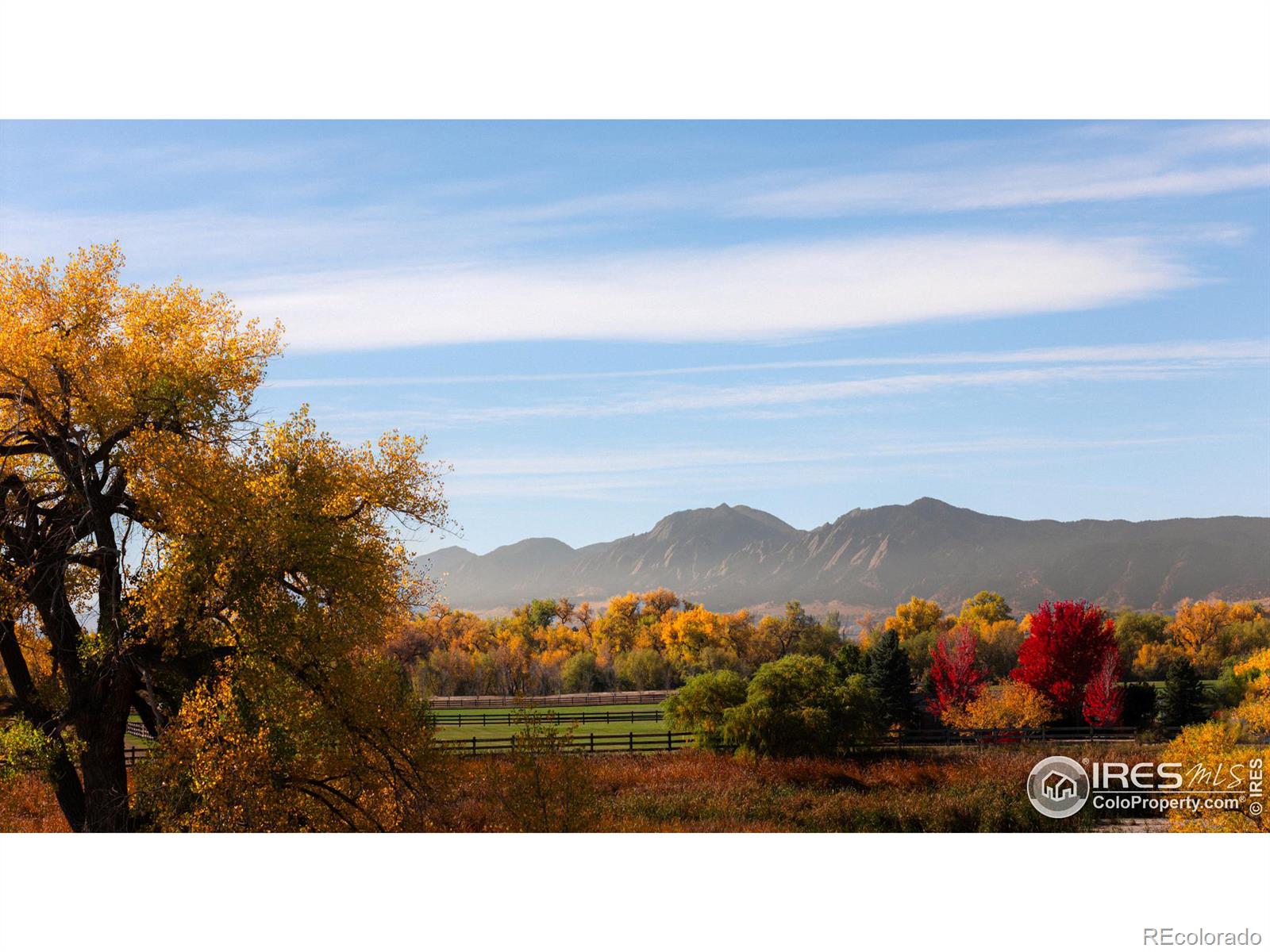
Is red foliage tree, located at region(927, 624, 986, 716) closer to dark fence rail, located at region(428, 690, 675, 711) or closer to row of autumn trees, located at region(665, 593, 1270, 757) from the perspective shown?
row of autumn trees, located at region(665, 593, 1270, 757)

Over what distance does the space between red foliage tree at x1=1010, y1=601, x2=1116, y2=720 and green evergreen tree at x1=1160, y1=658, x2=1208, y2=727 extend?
271cm

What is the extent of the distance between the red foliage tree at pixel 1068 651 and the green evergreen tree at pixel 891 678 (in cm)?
561

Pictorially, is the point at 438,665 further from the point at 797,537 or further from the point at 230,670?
the point at 797,537

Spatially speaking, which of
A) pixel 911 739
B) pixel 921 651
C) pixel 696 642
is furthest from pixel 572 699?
pixel 911 739

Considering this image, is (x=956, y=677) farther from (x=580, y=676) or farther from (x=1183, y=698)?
(x=580, y=676)

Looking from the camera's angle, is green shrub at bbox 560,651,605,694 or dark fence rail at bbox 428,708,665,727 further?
green shrub at bbox 560,651,605,694

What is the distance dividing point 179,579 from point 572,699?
3631cm

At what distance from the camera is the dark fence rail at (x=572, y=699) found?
43281 millimetres

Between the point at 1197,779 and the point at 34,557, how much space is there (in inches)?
642

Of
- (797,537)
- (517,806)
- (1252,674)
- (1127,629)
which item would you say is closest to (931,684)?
(1127,629)

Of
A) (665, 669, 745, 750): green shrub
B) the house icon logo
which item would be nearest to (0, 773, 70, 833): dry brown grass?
(665, 669, 745, 750): green shrub

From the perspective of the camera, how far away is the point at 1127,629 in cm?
4022

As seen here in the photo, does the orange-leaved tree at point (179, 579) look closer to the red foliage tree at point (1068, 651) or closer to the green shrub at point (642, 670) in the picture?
the red foliage tree at point (1068, 651)

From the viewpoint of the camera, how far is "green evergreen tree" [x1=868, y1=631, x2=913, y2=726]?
38500 mm
